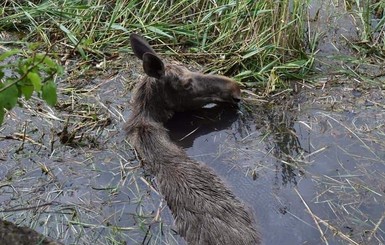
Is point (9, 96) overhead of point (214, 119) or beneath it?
overhead

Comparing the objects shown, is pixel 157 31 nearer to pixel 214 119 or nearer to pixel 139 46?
pixel 139 46

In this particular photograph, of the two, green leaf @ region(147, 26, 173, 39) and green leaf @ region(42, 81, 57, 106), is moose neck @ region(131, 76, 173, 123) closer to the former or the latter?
green leaf @ region(147, 26, 173, 39)

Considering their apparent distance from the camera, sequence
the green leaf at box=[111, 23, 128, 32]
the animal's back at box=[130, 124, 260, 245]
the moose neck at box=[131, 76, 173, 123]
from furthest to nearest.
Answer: the green leaf at box=[111, 23, 128, 32] → the moose neck at box=[131, 76, 173, 123] → the animal's back at box=[130, 124, 260, 245]

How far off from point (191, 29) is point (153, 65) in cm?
177

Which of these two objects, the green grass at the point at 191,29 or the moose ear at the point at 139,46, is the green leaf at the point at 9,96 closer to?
the moose ear at the point at 139,46

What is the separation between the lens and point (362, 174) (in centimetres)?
618

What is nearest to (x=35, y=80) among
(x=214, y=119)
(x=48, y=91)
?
(x=48, y=91)

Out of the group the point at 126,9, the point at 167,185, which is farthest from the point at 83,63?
the point at 167,185

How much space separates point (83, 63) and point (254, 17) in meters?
1.90

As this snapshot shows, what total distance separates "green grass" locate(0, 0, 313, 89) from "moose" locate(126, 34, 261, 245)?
670 millimetres

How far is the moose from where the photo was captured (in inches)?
214

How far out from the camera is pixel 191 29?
8344 mm

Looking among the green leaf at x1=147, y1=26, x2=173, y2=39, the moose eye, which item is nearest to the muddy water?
the moose eye

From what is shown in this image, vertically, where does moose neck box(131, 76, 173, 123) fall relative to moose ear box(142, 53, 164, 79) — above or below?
below
